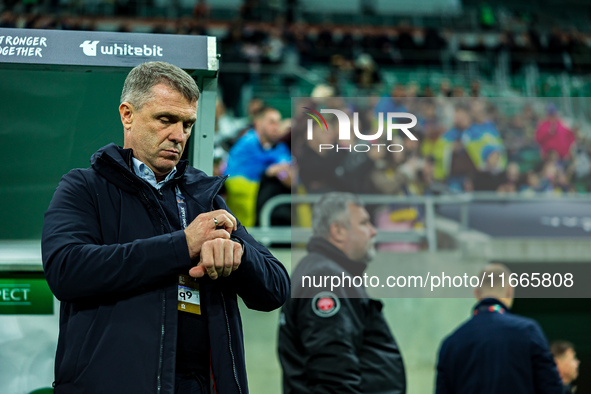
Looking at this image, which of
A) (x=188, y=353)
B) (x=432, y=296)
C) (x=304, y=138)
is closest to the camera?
(x=188, y=353)

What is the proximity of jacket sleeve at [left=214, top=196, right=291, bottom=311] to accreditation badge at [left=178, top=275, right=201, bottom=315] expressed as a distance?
0.12 metres

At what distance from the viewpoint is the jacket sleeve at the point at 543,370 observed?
4547mm

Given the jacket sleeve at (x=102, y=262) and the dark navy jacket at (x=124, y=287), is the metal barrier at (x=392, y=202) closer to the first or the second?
the dark navy jacket at (x=124, y=287)

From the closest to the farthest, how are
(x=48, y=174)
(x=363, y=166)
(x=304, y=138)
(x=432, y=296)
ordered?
1. (x=48, y=174)
2. (x=304, y=138)
3. (x=432, y=296)
4. (x=363, y=166)

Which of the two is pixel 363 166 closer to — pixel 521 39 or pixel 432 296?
pixel 432 296

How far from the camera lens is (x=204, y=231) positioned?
203 centimetres

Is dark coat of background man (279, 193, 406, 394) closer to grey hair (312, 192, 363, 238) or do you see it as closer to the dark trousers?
grey hair (312, 192, 363, 238)

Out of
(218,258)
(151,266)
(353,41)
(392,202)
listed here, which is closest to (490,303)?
(392,202)

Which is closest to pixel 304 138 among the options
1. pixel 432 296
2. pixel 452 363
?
pixel 432 296

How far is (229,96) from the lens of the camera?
1253 centimetres

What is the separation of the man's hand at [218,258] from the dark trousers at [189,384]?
1.06 ft

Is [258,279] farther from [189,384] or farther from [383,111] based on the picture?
[383,111]

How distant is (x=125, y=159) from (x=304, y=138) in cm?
455

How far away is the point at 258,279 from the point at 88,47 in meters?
1.30
